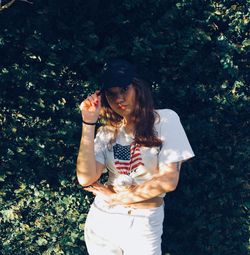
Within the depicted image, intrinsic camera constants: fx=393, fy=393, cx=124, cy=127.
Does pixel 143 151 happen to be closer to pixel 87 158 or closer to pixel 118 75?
pixel 87 158

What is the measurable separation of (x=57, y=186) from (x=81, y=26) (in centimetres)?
200

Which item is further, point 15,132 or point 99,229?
point 15,132

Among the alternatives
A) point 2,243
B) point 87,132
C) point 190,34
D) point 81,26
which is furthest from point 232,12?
point 2,243

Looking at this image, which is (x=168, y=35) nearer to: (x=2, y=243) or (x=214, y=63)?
(x=214, y=63)

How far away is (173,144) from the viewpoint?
11.3ft

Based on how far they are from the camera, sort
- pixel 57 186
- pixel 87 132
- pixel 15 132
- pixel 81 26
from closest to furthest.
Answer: pixel 87 132, pixel 81 26, pixel 15 132, pixel 57 186

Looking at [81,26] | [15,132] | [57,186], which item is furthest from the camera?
[57,186]

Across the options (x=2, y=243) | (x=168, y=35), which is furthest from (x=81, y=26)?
(x=2, y=243)

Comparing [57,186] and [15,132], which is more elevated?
[15,132]

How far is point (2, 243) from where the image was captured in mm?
5242

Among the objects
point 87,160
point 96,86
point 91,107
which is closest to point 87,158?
point 87,160

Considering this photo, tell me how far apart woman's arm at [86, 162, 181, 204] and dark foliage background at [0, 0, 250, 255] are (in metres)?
1.18

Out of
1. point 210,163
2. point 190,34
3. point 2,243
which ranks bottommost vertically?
point 2,243

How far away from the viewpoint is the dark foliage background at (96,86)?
4344 mm
